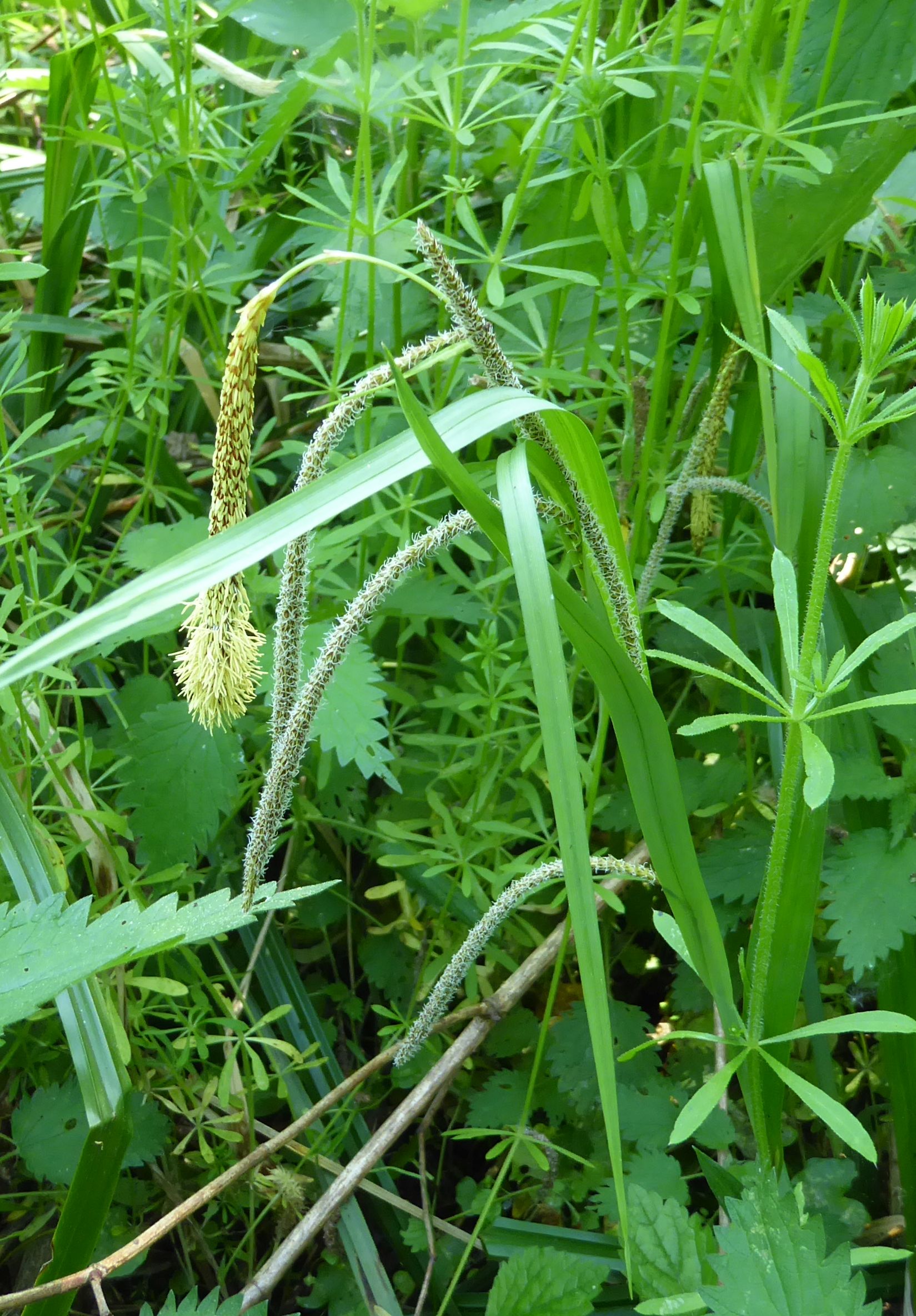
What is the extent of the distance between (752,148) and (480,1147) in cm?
126

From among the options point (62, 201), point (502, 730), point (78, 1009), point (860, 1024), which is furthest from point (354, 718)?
point (62, 201)

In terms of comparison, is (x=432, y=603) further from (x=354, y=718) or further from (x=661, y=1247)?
(x=661, y=1247)

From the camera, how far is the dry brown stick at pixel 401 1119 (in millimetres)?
995

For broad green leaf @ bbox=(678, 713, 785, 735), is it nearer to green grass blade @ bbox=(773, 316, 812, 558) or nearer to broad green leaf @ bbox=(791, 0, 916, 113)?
green grass blade @ bbox=(773, 316, 812, 558)

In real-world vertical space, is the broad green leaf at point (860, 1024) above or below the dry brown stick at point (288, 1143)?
above

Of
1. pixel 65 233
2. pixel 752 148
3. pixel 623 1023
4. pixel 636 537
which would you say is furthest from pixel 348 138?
pixel 623 1023

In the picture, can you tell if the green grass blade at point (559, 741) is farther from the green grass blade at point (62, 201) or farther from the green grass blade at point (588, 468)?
the green grass blade at point (62, 201)

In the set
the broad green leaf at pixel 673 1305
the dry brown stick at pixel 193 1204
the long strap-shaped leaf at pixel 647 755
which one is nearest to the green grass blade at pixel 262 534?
the long strap-shaped leaf at pixel 647 755

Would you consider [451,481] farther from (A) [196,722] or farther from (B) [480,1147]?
(B) [480,1147]

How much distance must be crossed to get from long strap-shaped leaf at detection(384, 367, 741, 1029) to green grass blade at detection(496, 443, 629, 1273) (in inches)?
1.0

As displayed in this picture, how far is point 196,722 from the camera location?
1.23 meters

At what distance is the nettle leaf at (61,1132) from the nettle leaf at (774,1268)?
2.08 feet

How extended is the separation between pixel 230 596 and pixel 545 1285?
704mm

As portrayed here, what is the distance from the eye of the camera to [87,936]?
0.66 m
